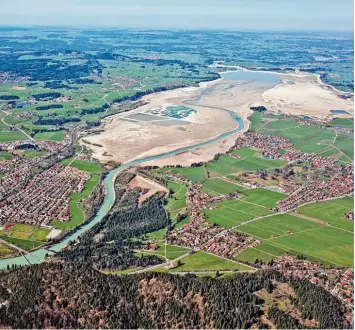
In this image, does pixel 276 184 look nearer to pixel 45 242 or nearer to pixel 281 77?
pixel 45 242

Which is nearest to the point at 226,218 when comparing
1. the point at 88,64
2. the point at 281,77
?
the point at 281,77

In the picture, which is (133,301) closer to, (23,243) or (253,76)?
(23,243)

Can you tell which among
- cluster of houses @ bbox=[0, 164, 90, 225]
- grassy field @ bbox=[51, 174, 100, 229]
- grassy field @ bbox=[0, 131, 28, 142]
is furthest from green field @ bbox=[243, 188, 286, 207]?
grassy field @ bbox=[0, 131, 28, 142]

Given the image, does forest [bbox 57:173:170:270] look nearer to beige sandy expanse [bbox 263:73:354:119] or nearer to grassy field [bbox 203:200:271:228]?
grassy field [bbox 203:200:271:228]

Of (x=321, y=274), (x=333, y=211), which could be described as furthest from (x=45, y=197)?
(x=333, y=211)

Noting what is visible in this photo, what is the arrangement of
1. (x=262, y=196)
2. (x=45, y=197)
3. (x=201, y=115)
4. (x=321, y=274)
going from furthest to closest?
(x=201, y=115), (x=262, y=196), (x=45, y=197), (x=321, y=274)

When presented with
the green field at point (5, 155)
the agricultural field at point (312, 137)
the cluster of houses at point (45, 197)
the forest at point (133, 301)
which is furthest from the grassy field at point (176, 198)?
the agricultural field at point (312, 137)
